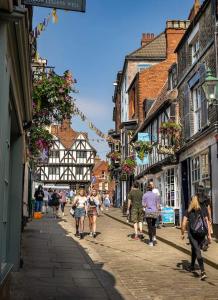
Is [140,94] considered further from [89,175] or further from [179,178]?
[89,175]

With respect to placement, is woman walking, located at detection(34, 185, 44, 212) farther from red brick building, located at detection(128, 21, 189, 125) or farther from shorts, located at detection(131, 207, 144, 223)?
red brick building, located at detection(128, 21, 189, 125)

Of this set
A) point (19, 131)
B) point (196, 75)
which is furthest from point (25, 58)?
point (196, 75)

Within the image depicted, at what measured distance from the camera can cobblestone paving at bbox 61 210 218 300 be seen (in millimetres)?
7742

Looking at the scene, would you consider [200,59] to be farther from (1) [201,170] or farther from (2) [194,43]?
(1) [201,170]

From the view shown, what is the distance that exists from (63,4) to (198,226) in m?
5.28

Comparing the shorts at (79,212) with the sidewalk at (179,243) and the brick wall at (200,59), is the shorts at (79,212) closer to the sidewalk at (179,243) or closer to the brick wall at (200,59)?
the sidewalk at (179,243)

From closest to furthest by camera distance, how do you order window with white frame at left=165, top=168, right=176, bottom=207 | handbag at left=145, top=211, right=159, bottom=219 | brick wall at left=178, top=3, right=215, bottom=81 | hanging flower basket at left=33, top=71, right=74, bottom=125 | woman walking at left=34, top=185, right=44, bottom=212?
hanging flower basket at left=33, top=71, right=74, bottom=125 → handbag at left=145, top=211, right=159, bottom=219 → brick wall at left=178, top=3, right=215, bottom=81 → window with white frame at left=165, top=168, right=176, bottom=207 → woman walking at left=34, top=185, right=44, bottom=212

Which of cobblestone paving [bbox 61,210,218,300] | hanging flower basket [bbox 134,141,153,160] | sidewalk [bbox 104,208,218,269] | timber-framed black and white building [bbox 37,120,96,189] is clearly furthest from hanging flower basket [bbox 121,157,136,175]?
timber-framed black and white building [bbox 37,120,96,189]

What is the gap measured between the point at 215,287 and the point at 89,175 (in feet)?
225

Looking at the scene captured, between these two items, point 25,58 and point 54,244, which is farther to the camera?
point 54,244

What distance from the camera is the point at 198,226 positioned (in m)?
9.17

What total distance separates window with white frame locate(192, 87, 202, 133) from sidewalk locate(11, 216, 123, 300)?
22.3 ft

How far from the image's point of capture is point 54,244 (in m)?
13.5

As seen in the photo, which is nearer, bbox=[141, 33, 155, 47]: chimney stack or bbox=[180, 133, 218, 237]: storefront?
bbox=[180, 133, 218, 237]: storefront
